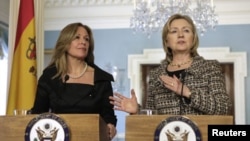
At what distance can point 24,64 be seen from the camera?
2988mm

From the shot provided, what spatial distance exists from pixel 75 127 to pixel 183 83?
1.61ft

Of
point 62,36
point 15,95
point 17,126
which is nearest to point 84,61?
point 62,36

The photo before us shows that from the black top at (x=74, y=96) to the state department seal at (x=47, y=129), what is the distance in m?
0.49

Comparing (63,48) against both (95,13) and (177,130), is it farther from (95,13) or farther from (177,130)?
(95,13)

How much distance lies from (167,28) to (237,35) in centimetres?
410

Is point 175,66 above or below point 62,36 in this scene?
below

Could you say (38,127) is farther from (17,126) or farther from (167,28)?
(167,28)

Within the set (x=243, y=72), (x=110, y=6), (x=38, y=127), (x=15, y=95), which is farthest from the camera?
(x=110, y=6)

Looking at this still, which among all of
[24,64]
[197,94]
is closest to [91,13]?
[24,64]

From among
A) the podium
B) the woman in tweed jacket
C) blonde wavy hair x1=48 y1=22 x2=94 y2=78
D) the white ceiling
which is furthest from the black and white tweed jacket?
the white ceiling

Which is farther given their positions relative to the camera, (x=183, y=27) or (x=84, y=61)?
(x=84, y=61)

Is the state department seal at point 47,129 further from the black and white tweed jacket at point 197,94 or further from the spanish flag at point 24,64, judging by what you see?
the spanish flag at point 24,64

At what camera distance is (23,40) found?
302cm

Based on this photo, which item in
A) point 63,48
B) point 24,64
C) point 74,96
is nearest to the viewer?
point 74,96
